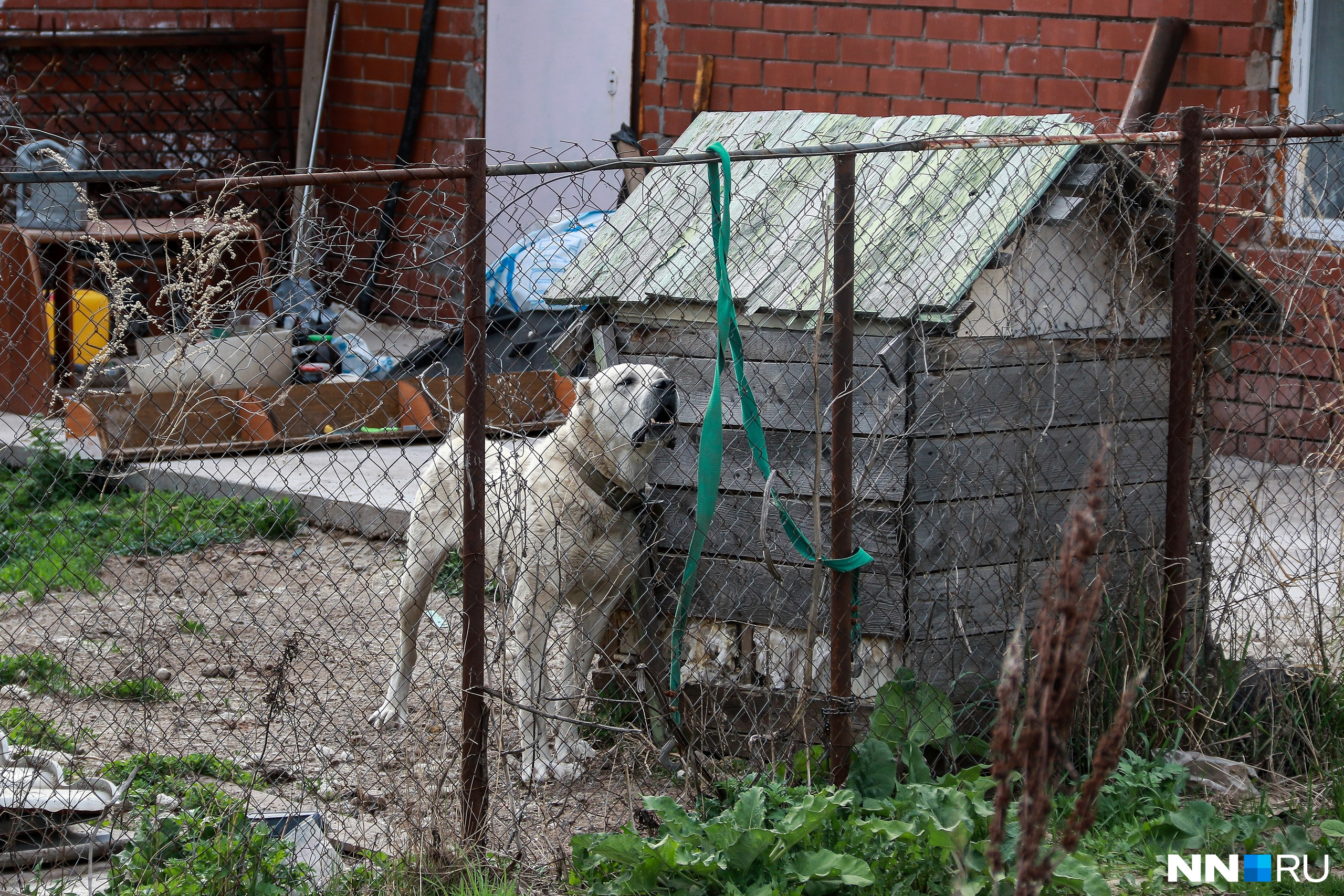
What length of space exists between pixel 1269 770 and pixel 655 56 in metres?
6.48

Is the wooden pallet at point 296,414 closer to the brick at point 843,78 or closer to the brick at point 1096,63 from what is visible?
the brick at point 843,78

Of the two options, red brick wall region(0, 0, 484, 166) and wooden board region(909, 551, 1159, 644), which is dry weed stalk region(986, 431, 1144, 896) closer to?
wooden board region(909, 551, 1159, 644)

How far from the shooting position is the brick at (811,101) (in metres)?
8.02

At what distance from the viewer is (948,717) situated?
3.66 meters

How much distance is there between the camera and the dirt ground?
3307mm

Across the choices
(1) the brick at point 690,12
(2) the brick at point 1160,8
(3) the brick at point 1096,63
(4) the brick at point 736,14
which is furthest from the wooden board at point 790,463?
(1) the brick at point 690,12

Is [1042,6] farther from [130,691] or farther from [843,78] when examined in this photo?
[130,691]

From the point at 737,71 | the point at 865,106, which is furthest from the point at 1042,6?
the point at 737,71

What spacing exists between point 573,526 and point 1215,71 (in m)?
4.60

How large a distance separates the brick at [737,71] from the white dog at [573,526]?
4.62 m

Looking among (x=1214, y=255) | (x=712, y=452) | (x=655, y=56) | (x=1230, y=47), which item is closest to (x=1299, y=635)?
(x=1214, y=255)

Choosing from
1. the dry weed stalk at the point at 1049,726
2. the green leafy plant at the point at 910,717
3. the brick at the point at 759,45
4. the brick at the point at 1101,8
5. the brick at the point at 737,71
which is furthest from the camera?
the brick at the point at 737,71

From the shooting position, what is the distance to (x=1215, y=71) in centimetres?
659

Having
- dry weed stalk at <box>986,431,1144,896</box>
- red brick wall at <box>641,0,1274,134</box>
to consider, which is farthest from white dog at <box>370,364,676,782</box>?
red brick wall at <box>641,0,1274,134</box>
